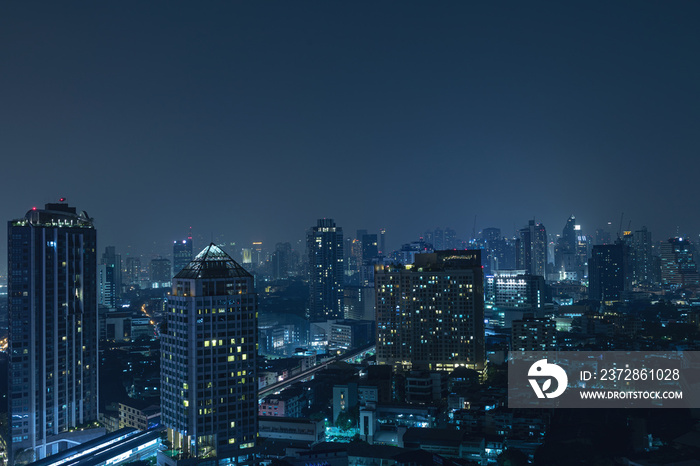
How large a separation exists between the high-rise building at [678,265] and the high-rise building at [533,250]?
1205cm

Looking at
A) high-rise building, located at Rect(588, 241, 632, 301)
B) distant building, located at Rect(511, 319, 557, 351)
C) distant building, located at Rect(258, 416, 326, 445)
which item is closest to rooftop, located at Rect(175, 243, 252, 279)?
distant building, located at Rect(258, 416, 326, 445)

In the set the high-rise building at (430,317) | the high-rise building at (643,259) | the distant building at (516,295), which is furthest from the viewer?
the high-rise building at (643,259)

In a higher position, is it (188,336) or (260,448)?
(188,336)

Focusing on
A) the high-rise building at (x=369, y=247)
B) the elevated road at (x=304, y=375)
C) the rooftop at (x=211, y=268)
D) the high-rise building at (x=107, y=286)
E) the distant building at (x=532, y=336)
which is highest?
the high-rise building at (x=369, y=247)

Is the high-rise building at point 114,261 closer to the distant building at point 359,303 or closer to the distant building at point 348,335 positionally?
the distant building at point 359,303

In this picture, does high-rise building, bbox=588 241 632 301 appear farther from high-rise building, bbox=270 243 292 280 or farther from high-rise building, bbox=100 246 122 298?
high-rise building, bbox=100 246 122 298

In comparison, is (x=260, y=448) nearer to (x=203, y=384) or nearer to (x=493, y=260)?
(x=203, y=384)

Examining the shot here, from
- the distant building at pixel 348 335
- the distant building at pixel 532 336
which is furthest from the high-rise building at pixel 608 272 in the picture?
the distant building at pixel 532 336

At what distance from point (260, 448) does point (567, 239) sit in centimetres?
7166

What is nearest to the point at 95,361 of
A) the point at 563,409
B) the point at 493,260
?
the point at 563,409

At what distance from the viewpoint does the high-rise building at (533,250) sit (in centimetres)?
6475

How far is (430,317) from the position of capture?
27.3 meters

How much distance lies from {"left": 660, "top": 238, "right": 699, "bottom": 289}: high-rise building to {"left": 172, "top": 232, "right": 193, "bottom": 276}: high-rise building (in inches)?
1784

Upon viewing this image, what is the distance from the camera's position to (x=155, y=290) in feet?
200
